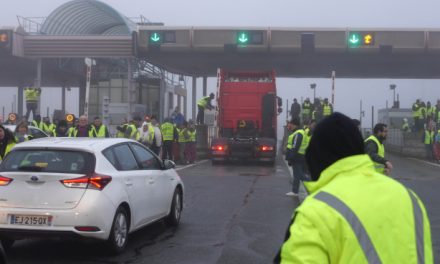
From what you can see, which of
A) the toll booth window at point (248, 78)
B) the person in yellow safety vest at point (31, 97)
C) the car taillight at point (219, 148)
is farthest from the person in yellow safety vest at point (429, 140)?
the person in yellow safety vest at point (31, 97)

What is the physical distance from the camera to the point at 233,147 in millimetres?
23938

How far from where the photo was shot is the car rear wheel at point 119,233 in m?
7.82

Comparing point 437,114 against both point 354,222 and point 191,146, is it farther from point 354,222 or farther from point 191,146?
point 354,222

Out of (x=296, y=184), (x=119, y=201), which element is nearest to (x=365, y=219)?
(x=119, y=201)

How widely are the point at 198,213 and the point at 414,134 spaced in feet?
80.7

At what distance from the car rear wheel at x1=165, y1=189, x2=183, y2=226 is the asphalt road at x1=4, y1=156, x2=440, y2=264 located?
134 millimetres

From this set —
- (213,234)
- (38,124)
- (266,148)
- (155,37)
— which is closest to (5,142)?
(213,234)

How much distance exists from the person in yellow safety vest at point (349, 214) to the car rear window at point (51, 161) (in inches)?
218

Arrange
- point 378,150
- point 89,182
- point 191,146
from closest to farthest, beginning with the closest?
point 89,182 → point 378,150 → point 191,146

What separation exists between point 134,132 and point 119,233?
442 inches

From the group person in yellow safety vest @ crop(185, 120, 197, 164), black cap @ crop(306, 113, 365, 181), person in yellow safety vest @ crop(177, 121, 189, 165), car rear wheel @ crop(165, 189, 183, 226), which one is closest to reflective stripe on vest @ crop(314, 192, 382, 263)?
black cap @ crop(306, 113, 365, 181)

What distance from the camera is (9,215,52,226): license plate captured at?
296 inches

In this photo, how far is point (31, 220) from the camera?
754 centimetres

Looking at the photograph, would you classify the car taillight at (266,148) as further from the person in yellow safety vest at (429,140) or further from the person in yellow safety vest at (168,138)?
the person in yellow safety vest at (429,140)
